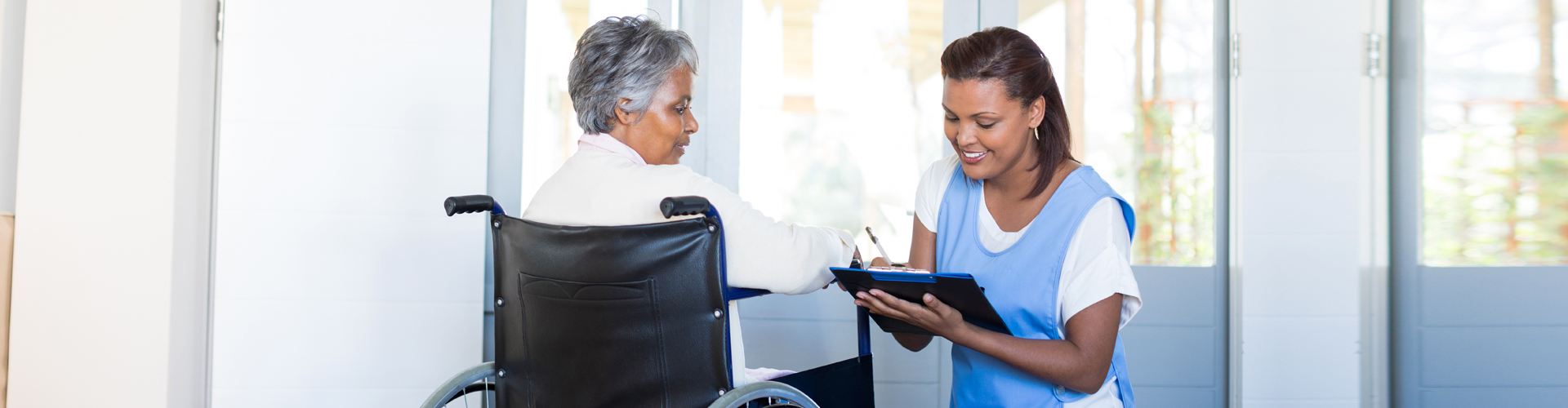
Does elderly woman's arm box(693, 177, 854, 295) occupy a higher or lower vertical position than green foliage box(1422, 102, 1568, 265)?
lower

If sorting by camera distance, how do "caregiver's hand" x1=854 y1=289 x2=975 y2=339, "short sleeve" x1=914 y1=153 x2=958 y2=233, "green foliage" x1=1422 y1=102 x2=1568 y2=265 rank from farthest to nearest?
"green foliage" x1=1422 y1=102 x2=1568 y2=265 → "short sleeve" x1=914 y1=153 x2=958 y2=233 → "caregiver's hand" x1=854 y1=289 x2=975 y2=339

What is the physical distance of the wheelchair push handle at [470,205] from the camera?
1.22 meters

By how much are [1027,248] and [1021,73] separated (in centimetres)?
29

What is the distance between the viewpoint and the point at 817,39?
97.1 inches

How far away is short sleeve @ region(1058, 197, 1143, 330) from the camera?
1240 millimetres

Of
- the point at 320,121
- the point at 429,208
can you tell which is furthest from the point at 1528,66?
the point at 320,121

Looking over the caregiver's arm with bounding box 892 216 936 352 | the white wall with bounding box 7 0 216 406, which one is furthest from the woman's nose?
the white wall with bounding box 7 0 216 406

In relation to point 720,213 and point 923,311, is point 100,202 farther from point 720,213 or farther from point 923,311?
point 923,311

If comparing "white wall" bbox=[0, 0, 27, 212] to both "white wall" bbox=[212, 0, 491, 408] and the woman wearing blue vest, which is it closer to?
"white wall" bbox=[212, 0, 491, 408]

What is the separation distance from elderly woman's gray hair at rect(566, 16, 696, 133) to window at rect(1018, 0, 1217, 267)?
1506mm

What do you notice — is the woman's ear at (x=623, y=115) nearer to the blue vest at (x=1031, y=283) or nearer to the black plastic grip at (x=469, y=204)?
the black plastic grip at (x=469, y=204)

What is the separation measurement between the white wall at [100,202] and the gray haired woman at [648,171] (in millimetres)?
1383

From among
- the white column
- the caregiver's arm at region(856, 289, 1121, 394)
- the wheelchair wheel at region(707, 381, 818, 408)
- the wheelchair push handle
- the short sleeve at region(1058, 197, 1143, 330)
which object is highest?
the white column

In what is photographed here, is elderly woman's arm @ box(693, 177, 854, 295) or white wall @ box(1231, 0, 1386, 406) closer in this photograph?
elderly woman's arm @ box(693, 177, 854, 295)
